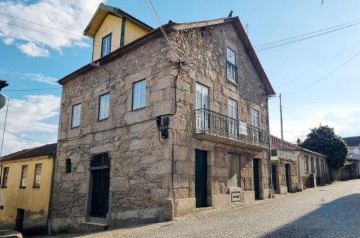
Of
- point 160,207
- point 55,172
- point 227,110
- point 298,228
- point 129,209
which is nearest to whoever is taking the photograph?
point 298,228

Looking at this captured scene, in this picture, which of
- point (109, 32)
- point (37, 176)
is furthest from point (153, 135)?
point (37, 176)

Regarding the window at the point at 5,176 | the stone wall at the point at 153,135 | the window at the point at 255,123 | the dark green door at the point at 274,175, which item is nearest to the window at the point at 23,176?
the window at the point at 5,176

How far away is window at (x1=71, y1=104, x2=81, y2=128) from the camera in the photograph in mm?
14040

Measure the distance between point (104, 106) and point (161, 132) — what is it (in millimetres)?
4114

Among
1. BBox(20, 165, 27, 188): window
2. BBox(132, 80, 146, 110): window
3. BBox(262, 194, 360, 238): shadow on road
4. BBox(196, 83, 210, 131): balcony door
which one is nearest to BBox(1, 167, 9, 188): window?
BBox(20, 165, 27, 188): window

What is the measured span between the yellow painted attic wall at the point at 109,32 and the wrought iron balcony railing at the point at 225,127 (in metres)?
5.58

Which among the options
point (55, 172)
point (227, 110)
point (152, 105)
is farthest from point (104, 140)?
point (227, 110)

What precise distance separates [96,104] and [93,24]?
15.7ft

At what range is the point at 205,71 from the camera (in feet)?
39.3

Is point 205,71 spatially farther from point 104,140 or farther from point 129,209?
point 129,209

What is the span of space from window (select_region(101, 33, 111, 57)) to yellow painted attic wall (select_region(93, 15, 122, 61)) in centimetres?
20

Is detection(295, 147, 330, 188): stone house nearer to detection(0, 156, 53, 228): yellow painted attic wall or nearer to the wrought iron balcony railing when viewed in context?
the wrought iron balcony railing

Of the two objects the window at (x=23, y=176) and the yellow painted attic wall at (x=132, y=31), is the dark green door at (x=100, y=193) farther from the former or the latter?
the window at (x=23, y=176)

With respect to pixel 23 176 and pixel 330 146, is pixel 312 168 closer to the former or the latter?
pixel 330 146
